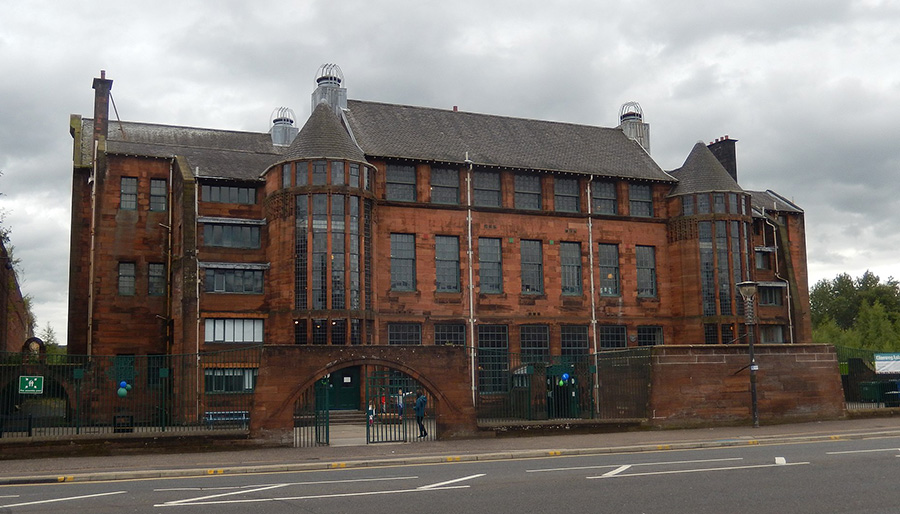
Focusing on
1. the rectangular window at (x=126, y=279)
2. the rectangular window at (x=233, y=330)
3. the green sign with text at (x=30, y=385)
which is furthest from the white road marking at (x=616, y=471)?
the rectangular window at (x=126, y=279)

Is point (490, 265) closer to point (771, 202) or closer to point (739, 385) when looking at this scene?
point (739, 385)

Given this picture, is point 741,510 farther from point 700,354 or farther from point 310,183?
point 310,183

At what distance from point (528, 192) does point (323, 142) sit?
452 inches

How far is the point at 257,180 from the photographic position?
39250mm

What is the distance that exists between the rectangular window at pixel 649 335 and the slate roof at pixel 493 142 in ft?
26.8

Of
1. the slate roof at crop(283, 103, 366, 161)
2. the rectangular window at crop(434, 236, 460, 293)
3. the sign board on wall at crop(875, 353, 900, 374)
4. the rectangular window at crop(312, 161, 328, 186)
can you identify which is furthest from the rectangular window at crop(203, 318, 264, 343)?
the sign board on wall at crop(875, 353, 900, 374)

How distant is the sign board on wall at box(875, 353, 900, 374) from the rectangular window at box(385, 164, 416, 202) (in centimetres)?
2148

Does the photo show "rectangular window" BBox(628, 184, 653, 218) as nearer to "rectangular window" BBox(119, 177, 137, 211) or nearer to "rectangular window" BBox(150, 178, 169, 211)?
"rectangular window" BBox(150, 178, 169, 211)

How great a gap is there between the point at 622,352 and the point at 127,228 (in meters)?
25.6

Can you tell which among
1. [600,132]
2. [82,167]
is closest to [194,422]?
[82,167]

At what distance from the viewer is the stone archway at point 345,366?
22.9 meters

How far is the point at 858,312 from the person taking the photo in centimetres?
9512

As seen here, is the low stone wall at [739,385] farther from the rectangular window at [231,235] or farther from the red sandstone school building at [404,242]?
the rectangular window at [231,235]

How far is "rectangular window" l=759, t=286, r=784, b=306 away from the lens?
4641cm
